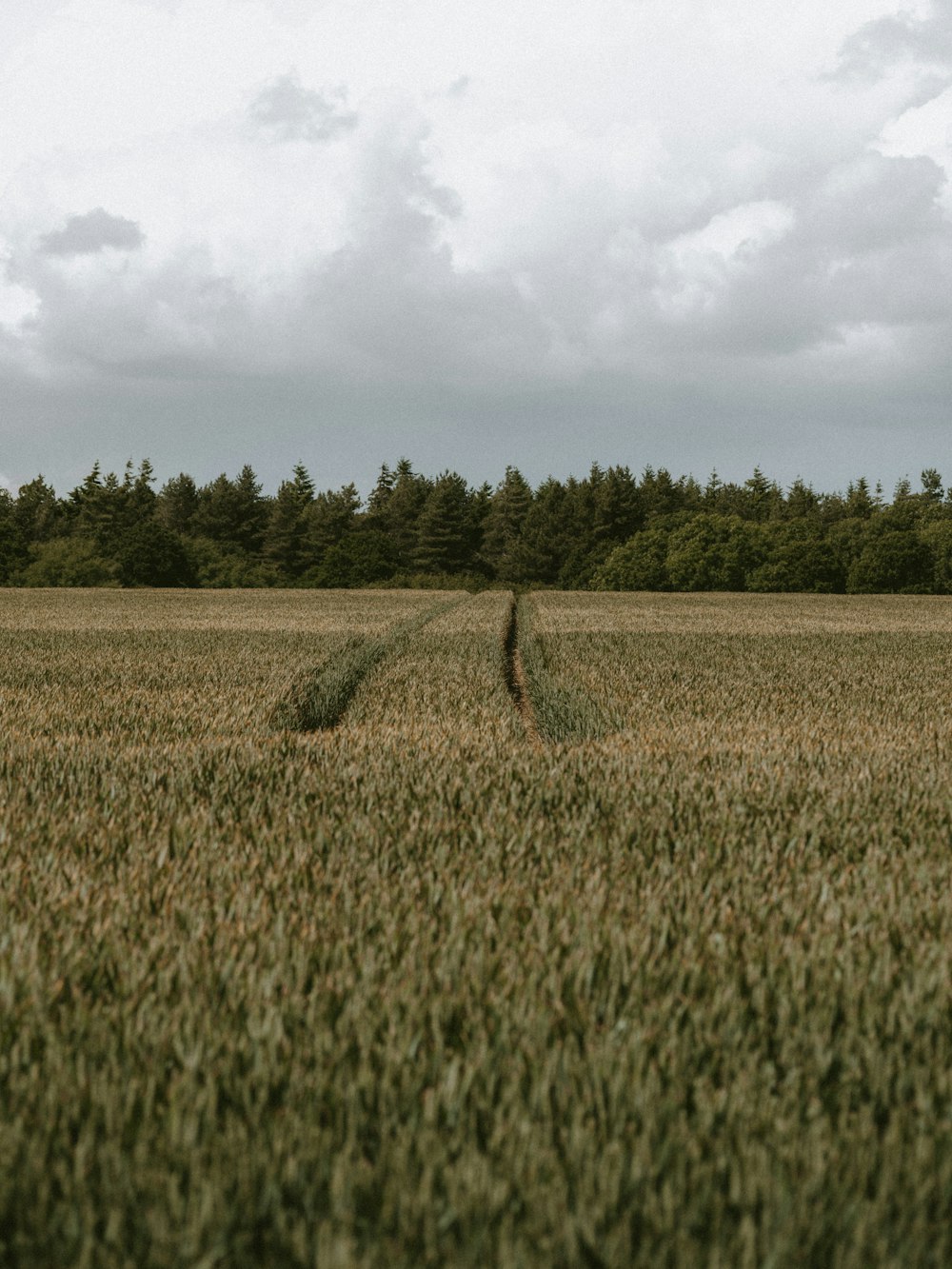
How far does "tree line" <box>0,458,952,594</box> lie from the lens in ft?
283

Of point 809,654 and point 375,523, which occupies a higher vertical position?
point 375,523

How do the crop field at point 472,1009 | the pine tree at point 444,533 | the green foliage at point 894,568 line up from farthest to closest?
the pine tree at point 444,533 < the green foliage at point 894,568 < the crop field at point 472,1009

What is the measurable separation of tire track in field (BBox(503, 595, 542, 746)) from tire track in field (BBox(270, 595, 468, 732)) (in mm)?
1908

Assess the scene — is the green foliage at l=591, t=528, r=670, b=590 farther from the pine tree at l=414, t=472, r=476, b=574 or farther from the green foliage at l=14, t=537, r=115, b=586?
the green foliage at l=14, t=537, r=115, b=586

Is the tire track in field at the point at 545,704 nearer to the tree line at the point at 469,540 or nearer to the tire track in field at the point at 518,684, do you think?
the tire track in field at the point at 518,684

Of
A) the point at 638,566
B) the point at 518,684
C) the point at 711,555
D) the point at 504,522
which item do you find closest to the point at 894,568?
the point at 711,555

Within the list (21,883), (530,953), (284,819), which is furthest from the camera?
(284,819)

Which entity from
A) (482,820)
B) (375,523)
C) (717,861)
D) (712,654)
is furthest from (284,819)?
(375,523)

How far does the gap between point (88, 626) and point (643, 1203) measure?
25587mm

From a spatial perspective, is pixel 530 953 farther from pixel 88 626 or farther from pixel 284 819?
pixel 88 626

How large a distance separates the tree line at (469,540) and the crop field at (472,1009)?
256ft

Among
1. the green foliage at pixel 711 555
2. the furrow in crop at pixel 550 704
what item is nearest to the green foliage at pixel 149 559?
the green foliage at pixel 711 555

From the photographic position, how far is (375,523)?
108m

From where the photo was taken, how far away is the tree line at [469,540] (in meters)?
86.3
